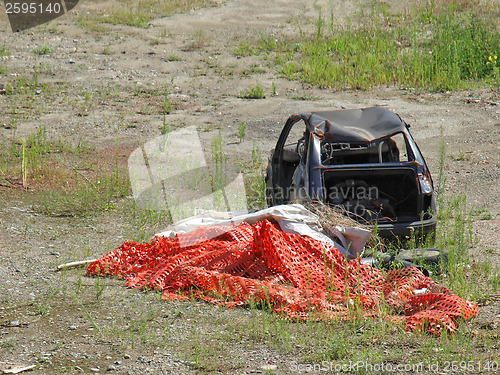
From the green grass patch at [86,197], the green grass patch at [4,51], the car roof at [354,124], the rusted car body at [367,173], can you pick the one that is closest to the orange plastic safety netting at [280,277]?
the rusted car body at [367,173]

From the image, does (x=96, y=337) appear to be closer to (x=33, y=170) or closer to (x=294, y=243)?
(x=294, y=243)

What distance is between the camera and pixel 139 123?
12.8 meters

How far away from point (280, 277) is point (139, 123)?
25.4 feet

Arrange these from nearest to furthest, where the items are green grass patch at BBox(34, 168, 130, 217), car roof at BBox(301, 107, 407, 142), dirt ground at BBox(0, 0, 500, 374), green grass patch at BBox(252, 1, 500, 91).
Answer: dirt ground at BBox(0, 0, 500, 374) < car roof at BBox(301, 107, 407, 142) < green grass patch at BBox(34, 168, 130, 217) < green grass patch at BBox(252, 1, 500, 91)

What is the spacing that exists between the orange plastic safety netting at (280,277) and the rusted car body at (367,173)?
0.69 meters

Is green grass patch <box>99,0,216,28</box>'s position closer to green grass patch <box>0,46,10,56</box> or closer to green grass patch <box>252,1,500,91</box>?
green grass patch <box>0,46,10,56</box>

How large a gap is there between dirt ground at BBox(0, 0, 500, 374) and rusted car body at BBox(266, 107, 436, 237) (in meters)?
1.03

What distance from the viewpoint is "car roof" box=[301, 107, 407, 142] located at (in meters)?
6.87

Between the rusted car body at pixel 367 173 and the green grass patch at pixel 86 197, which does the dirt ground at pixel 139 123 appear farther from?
the rusted car body at pixel 367 173

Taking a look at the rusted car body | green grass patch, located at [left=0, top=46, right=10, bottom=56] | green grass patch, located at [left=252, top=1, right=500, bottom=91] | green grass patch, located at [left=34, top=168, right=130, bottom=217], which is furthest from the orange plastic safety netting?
green grass patch, located at [left=0, top=46, right=10, bottom=56]

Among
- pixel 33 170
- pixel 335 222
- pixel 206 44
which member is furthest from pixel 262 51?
pixel 335 222

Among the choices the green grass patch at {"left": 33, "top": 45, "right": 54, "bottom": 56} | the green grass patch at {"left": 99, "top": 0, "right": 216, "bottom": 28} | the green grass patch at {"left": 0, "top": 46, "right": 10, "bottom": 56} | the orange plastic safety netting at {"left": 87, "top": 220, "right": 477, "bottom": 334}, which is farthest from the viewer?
the green grass patch at {"left": 99, "top": 0, "right": 216, "bottom": 28}

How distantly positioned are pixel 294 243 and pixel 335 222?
1.80ft

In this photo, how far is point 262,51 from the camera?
57.4 ft
